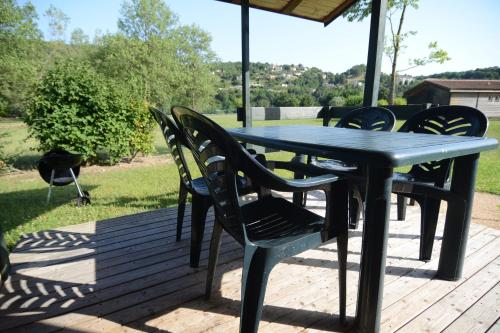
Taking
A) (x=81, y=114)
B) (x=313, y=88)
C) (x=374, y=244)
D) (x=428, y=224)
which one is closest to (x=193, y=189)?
(x=374, y=244)

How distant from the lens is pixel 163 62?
16.0 meters

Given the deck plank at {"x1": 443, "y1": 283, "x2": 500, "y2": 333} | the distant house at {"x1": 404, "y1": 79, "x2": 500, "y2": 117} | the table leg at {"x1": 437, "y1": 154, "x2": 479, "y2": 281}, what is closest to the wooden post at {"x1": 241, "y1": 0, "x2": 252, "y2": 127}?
the table leg at {"x1": 437, "y1": 154, "x2": 479, "y2": 281}

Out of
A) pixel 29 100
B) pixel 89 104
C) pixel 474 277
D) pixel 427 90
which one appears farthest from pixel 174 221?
pixel 427 90

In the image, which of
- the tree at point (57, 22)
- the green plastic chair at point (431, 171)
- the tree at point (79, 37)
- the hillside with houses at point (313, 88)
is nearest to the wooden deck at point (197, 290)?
the green plastic chair at point (431, 171)

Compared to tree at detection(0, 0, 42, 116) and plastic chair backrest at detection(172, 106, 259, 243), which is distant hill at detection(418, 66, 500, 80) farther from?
tree at detection(0, 0, 42, 116)

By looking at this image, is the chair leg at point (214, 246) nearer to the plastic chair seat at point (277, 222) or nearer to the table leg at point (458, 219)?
the plastic chair seat at point (277, 222)

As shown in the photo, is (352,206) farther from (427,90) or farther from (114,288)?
(427,90)

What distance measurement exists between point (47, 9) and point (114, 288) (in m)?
31.6

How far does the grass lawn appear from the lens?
3.23 meters

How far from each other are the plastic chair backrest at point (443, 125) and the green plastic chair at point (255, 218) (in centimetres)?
115

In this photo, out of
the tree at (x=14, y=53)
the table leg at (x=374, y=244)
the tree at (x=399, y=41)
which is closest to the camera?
the table leg at (x=374, y=244)

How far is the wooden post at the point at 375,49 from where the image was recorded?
2992 mm

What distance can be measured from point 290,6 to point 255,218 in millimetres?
3257

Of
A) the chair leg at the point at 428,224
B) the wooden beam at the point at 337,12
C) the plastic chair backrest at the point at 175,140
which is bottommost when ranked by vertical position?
the chair leg at the point at 428,224
